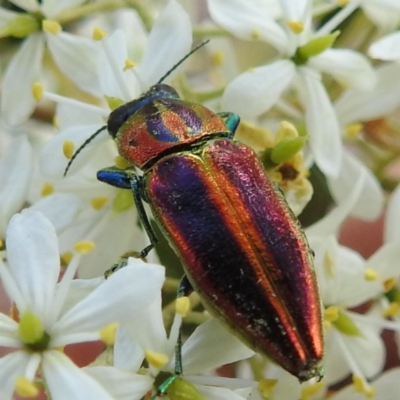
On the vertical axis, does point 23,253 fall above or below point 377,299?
above

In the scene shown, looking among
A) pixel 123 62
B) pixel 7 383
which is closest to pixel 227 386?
pixel 7 383

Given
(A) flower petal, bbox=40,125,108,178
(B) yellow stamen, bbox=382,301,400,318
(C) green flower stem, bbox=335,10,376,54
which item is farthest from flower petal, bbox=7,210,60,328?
(C) green flower stem, bbox=335,10,376,54

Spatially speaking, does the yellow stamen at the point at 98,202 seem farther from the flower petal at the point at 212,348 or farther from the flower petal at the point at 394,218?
the flower petal at the point at 394,218

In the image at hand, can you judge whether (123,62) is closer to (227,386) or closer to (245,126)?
(245,126)

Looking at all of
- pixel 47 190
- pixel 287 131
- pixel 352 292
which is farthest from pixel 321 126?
pixel 47 190

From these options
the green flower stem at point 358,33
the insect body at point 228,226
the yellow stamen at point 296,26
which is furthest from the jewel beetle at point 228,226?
the green flower stem at point 358,33

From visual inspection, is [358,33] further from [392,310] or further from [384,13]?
[392,310]

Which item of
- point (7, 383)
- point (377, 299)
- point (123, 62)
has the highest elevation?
point (123, 62)
